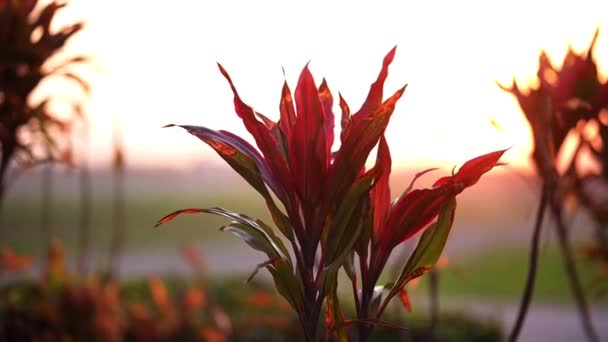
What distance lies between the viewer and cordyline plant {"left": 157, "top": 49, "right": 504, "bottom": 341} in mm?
1014

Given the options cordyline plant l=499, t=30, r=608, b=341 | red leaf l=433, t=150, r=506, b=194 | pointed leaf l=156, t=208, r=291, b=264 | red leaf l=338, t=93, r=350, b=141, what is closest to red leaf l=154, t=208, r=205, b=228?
pointed leaf l=156, t=208, r=291, b=264

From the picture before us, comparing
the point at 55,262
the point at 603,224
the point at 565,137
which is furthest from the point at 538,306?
the point at 565,137

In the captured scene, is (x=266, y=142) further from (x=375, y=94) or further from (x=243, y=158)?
(x=375, y=94)

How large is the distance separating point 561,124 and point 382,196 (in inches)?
25.7

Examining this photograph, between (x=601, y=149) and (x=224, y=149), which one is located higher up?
(x=601, y=149)

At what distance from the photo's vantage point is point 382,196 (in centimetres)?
109

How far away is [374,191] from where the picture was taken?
109 centimetres

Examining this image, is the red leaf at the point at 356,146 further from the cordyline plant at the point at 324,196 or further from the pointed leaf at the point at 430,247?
the pointed leaf at the point at 430,247

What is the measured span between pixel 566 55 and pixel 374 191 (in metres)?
0.98

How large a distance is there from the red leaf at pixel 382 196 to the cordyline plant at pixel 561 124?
47 centimetres

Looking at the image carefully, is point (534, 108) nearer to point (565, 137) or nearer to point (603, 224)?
point (565, 137)

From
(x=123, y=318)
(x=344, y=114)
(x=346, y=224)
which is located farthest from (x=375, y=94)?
(x=123, y=318)

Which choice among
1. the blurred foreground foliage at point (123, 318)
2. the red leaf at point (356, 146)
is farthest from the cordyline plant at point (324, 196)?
the blurred foreground foliage at point (123, 318)

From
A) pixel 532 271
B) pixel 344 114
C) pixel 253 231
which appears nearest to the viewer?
pixel 253 231
